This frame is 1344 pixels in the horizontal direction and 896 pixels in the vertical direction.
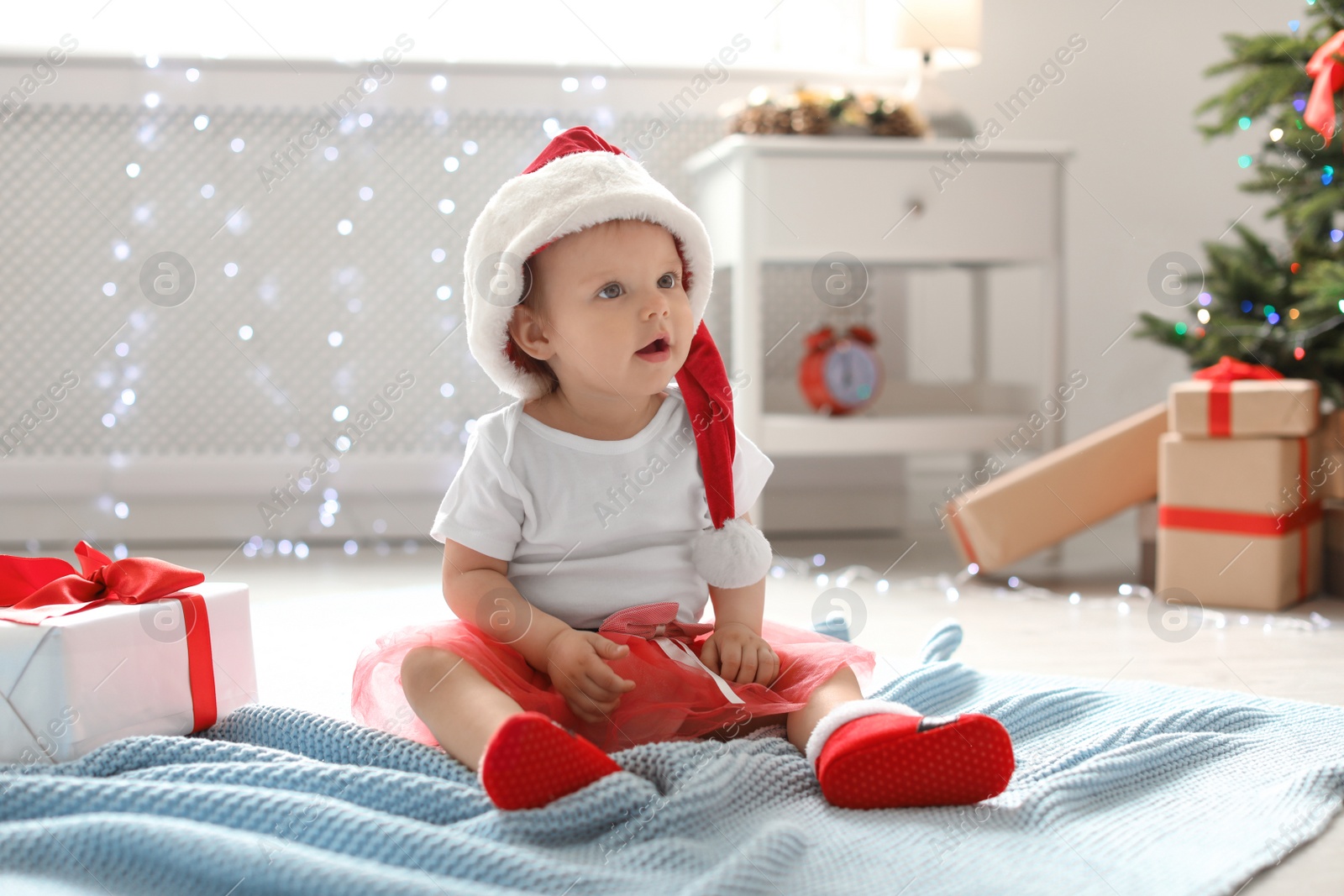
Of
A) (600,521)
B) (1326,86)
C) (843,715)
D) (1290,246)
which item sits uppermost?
(1326,86)

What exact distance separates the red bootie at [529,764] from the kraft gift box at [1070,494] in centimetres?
112

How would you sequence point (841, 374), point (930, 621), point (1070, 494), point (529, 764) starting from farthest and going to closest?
point (841, 374)
point (1070, 494)
point (930, 621)
point (529, 764)

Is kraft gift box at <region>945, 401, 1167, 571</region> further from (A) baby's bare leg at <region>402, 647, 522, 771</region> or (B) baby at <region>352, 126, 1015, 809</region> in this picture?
(A) baby's bare leg at <region>402, 647, 522, 771</region>

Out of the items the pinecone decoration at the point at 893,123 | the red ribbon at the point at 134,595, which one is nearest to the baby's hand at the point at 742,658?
the red ribbon at the point at 134,595

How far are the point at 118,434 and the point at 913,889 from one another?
6.28 ft

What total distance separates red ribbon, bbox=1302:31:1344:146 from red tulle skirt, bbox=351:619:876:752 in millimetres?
1068

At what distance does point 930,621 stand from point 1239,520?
419 millimetres

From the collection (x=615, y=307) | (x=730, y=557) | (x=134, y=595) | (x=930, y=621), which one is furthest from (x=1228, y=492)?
(x=134, y=595)

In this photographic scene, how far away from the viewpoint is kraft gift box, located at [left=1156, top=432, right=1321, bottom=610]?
150 centimetres

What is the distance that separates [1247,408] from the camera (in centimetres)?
151

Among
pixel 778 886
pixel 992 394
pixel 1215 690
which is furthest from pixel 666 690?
pixel 992 394

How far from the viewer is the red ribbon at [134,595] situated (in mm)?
906

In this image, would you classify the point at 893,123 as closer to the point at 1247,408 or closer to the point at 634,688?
the point at 1247,408

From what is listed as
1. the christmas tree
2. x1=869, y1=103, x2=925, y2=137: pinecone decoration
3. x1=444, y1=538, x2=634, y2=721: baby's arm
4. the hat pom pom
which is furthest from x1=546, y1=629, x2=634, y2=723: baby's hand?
x1=869, y1=103, x2=925, y2=137: pinecone decoration
